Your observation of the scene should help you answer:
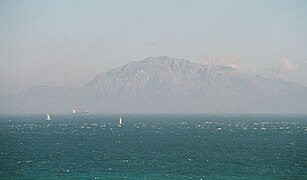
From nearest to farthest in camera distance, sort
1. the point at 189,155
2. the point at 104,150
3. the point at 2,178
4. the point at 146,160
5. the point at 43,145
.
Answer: the point at 2,178, the point at 146,160, the point at 189,155, the point at 104,150, the point at 43,145

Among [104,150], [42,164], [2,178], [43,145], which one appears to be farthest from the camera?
[43,145]

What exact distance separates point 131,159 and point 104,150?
85.6 feet

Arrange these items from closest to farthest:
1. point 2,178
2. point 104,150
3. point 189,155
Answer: point 2,178 < point 189,155 < point 104,150

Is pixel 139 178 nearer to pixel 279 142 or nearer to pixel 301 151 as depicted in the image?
pixel 301 151

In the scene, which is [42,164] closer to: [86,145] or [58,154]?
[58,154]

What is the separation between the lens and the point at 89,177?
10244 cm

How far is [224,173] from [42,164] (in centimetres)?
4707

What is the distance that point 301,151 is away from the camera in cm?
14850

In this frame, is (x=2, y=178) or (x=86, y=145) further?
(x=86, y=145)

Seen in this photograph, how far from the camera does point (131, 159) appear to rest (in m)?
132

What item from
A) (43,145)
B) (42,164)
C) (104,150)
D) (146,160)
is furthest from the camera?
(43,145)

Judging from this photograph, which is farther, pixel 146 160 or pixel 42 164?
pixel 146 160

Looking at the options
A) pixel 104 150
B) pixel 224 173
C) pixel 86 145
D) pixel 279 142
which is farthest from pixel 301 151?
pixel 86 145

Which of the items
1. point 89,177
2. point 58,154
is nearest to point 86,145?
point 58,154
